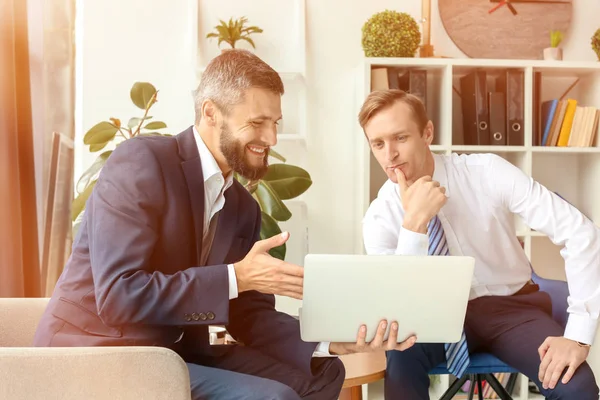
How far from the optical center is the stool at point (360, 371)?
6.62 feet

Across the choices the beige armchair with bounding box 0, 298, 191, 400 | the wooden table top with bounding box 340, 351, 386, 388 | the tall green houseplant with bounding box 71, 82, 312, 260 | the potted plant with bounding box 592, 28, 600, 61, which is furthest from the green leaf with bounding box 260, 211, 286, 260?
the potted plant with bounding box 592, 28, 600, 61

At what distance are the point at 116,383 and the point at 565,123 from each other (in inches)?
108

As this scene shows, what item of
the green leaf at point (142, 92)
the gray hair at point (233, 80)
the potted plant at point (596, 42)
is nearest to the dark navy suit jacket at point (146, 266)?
the gray hair at point (233, 80)

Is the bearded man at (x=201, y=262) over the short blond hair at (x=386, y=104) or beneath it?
beneath

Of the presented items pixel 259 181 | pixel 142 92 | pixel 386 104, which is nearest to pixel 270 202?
pixel 259 181

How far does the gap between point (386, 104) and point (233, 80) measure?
2.24 feet

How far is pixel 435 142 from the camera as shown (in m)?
3.50

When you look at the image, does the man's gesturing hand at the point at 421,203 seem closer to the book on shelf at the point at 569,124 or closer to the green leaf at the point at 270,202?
the green leaf at the point at 270,202

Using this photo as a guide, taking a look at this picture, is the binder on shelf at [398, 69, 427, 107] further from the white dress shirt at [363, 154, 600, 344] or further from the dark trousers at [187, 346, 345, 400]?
the dark trousers at [187, 346, 345, 400]

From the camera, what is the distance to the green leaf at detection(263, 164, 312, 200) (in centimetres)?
314

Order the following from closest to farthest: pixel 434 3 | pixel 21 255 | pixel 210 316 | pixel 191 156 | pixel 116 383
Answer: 1. pixel 116 383
2. pixel 210 316
3. pixel 191 156
4. pixel 21 255
5. pixel 434 3

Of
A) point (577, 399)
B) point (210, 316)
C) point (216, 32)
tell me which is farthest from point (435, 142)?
point (210, 316)

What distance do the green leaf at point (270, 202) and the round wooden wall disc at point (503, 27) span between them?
1.37 metres

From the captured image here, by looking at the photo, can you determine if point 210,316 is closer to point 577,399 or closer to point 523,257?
point 577,399
